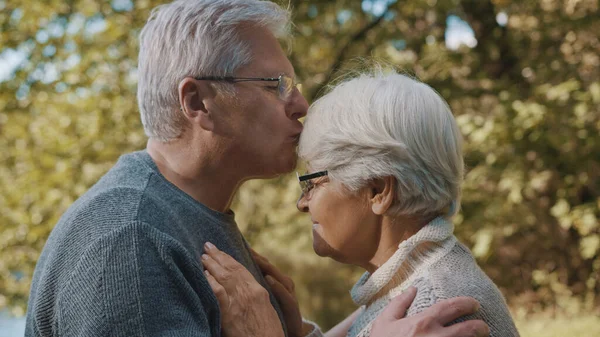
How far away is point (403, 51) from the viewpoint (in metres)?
6.23

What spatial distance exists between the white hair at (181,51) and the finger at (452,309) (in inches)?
37.1

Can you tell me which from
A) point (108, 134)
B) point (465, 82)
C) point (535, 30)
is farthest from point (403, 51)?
point (108, 134)

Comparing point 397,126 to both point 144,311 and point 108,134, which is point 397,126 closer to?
point 144,311

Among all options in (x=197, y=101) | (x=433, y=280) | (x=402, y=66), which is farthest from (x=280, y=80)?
(x=402, y=66)

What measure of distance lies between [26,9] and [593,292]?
23.3ft

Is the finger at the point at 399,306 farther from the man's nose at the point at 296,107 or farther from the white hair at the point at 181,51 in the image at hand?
the white hair at the point at 181,51

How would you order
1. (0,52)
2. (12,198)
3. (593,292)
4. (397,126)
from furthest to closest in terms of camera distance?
(593,292) → (12,198) → (0,52) → (397,126)

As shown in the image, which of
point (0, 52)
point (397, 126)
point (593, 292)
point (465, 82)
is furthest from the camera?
point (593, 292)

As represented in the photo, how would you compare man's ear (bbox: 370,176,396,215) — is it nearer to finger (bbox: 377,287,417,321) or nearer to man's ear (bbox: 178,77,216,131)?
finger (bbox: 377,287,417,321)

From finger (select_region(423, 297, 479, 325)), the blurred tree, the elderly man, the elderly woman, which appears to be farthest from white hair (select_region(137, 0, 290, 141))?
the blurred tree

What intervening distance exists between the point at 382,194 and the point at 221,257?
1.69ft

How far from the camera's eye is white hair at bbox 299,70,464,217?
206 cm

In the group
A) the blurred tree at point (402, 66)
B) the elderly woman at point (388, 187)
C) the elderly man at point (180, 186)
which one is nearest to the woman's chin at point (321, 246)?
the elderly woman at point (388, 187)

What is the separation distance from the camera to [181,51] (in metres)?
2.12
